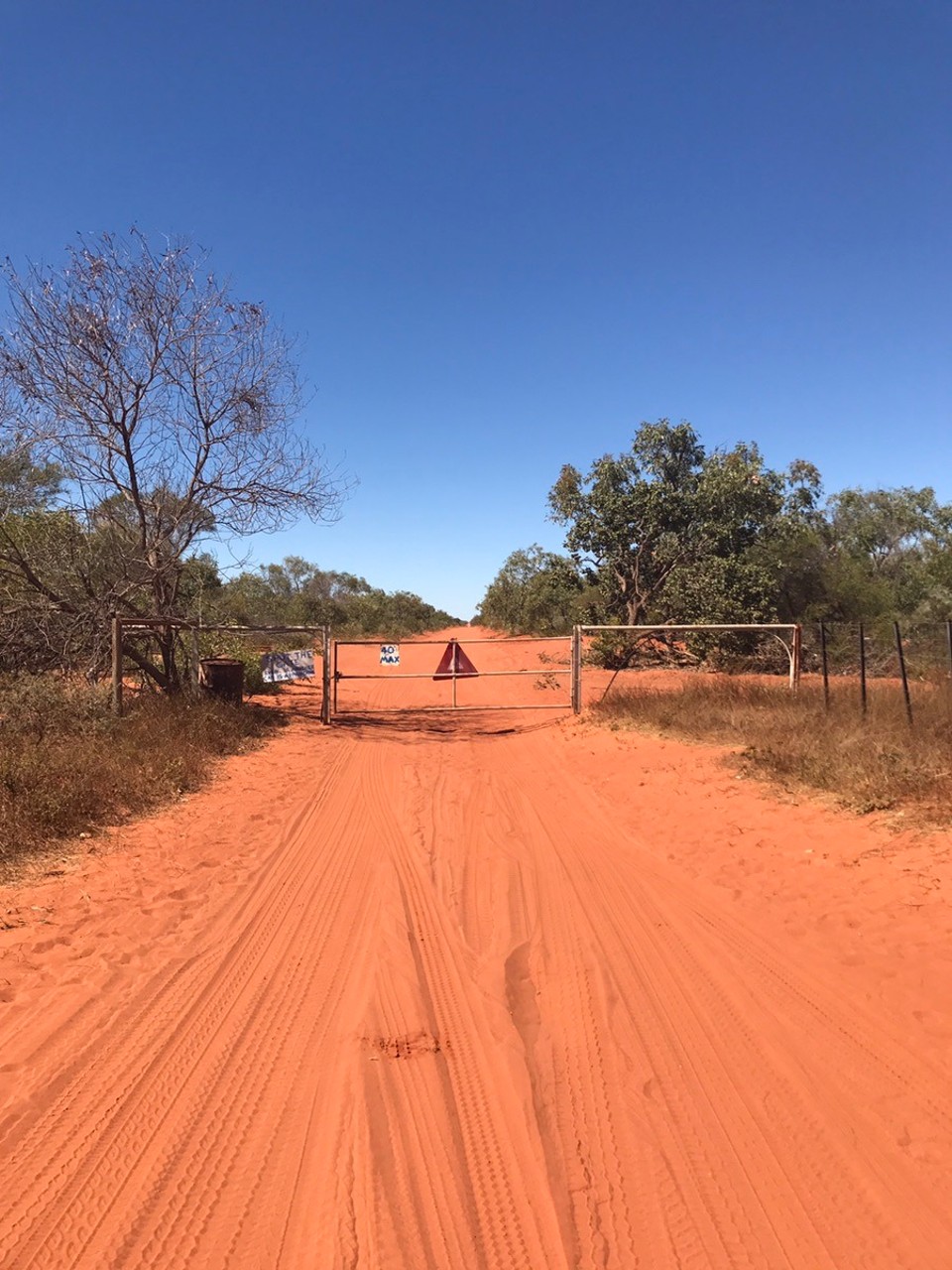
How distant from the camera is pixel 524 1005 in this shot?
4375 millimetres

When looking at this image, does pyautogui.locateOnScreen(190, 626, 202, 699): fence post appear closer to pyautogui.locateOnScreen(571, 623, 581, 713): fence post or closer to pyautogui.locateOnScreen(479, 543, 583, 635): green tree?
pyautogui.locateOnScreen(571, 623, 581, 713): fence post

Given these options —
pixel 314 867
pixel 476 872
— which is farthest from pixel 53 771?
pixel 476 872

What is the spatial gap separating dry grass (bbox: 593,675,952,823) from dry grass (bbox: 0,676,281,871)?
6899mm

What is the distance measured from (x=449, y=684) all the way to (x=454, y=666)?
9762 mm

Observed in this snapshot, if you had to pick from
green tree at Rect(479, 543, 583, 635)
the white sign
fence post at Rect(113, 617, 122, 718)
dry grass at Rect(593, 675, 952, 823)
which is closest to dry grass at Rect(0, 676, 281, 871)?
fence post at Rect(113, 617, 122, 718)

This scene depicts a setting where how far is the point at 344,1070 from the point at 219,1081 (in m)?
0.58

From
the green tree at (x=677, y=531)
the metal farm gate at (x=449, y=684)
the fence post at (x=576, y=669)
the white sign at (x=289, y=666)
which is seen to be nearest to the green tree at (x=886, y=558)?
the green tree at (x=677, y=531)

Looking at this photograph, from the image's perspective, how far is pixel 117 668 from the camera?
38.2 ft

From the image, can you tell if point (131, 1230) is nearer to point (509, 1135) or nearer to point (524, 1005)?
point (509, 1135)

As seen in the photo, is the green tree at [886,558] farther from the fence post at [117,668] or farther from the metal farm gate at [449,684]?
the fence post at [117,668]

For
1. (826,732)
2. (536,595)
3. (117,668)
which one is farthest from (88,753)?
(536,595)

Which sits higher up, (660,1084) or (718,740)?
(718,740)

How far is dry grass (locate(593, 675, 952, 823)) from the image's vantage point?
7578mm

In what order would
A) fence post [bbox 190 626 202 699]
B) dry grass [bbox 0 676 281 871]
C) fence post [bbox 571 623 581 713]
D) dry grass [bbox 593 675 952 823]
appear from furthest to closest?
1. fence post [bbox 571 623 581 713]
2. fence post [bbox 190 626 202 699]
3. dry grass [bbox 593 675 952 823]
4. dry grass [bbox 0 676 281 871]
